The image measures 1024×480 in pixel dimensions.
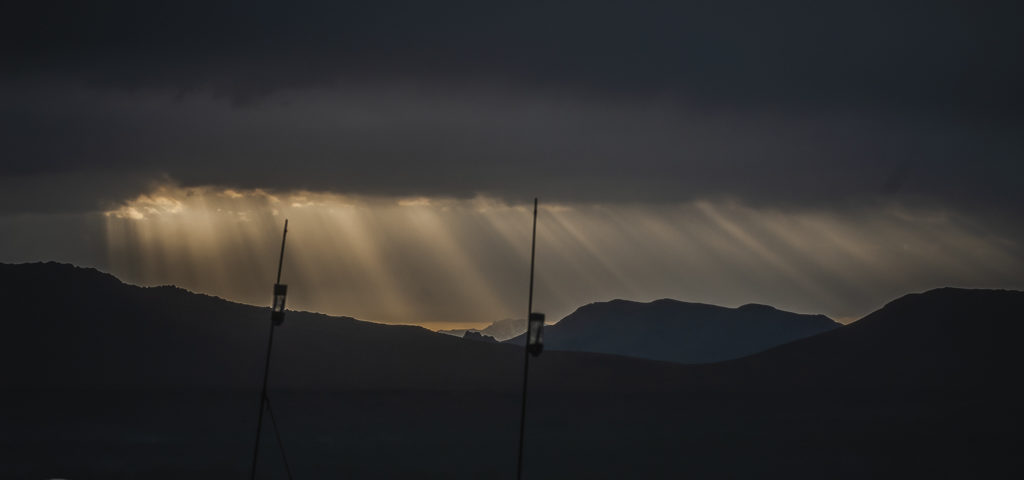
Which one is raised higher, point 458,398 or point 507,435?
point 458,398

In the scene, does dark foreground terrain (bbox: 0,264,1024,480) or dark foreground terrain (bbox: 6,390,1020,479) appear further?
dark foreground terrain (bbox: 0,264,1024,480)

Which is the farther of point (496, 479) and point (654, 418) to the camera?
point (654, 418)

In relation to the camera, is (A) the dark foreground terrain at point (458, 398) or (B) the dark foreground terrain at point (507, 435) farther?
(A) the dark foreground terrain at point (458, 398)

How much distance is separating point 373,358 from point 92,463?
2370 inches

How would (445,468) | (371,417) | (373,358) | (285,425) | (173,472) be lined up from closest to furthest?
(173,472)
(445,468)
(285,425)
(371,417)
(373,358)

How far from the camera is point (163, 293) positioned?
395 ft

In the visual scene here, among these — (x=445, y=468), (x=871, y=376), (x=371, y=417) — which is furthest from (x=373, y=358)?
(x=445, y=468)

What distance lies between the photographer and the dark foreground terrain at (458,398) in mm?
56281

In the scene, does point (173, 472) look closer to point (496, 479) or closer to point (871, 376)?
point (496, 479)

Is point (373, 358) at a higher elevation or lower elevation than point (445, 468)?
higher

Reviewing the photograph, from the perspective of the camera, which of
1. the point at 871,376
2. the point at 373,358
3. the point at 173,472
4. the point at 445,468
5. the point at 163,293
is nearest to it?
the point at 173,472

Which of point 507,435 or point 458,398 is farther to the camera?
point 458,398

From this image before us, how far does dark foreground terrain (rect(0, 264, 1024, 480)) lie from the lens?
56.3 m

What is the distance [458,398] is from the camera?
8762 cm
